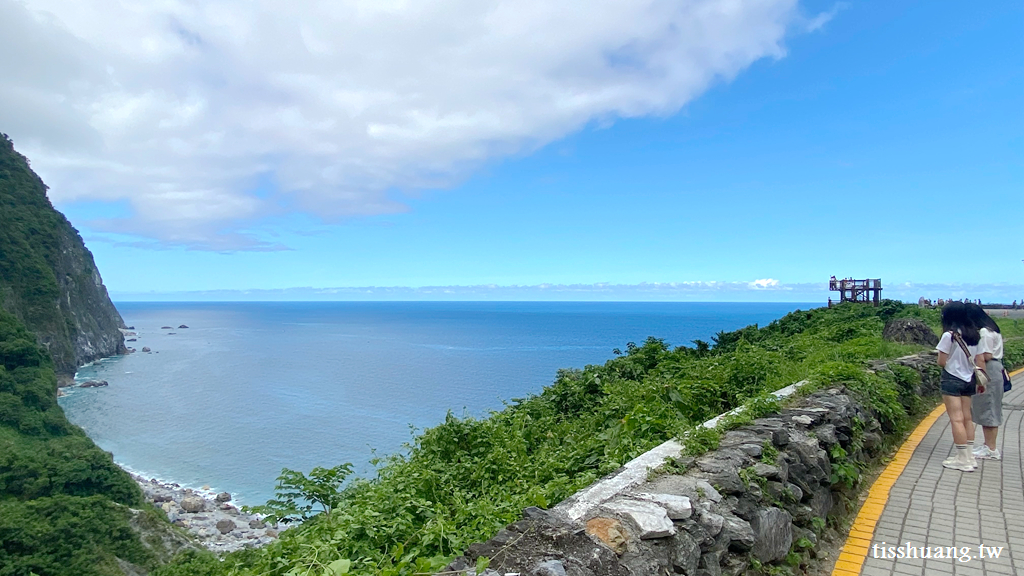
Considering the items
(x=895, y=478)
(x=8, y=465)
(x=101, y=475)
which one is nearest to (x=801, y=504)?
(x=895, y=478)

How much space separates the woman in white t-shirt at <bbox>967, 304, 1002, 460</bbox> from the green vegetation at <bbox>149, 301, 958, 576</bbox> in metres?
0.86

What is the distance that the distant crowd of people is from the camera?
19.5 feet

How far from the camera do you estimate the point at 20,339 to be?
45750 mm

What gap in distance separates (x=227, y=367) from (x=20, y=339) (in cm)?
2982

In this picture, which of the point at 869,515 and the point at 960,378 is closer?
the point at 869,515

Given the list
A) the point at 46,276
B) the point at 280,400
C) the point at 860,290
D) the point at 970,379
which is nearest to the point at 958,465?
the point at 970,379

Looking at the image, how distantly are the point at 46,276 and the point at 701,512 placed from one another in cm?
8253

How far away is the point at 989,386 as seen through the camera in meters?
6.06

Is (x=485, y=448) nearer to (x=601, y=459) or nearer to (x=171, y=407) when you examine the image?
(x=601, y=459)

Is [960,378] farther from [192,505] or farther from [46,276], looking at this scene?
[46,276]

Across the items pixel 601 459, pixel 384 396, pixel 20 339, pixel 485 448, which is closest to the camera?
pixel 601 459

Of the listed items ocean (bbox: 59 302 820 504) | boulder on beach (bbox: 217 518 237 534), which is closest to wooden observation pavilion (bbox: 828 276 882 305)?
ocean (bbox: 59 302 820 504)

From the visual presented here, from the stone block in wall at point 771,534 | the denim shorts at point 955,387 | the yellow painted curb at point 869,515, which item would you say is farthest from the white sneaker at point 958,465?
the stone block in wall at point 771,534

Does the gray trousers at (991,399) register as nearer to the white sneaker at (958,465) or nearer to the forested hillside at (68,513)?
the white sneaker at (958,465)
